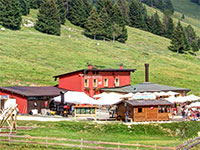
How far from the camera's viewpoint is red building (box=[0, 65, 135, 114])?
51375 mm

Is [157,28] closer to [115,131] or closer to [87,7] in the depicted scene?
[87,7]

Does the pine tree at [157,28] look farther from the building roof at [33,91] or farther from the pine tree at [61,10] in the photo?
the building roof at [33,91]

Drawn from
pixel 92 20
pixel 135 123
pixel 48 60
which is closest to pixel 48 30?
pixel 92 20

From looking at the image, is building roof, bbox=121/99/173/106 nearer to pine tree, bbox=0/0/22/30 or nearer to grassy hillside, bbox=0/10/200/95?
grassy hillside, bbox=0/10/200/95

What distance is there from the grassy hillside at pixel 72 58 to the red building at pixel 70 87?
13328mm

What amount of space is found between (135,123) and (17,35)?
7718cm

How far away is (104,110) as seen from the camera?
5734 centimetres

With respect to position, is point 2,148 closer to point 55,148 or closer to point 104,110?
point 55,148

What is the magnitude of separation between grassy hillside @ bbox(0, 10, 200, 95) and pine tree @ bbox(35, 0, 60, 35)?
2713mm

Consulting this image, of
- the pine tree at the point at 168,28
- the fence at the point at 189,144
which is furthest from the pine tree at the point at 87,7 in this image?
the fence at the point at 189,144

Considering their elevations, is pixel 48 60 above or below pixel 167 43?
below

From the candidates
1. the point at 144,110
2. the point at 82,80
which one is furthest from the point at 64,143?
the point at 82,80

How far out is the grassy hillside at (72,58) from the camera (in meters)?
81.4

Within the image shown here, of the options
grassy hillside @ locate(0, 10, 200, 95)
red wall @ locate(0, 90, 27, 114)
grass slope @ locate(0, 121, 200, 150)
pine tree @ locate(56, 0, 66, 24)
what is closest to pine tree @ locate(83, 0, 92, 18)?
pine tree @ locate(56, 0, 66, 24)
